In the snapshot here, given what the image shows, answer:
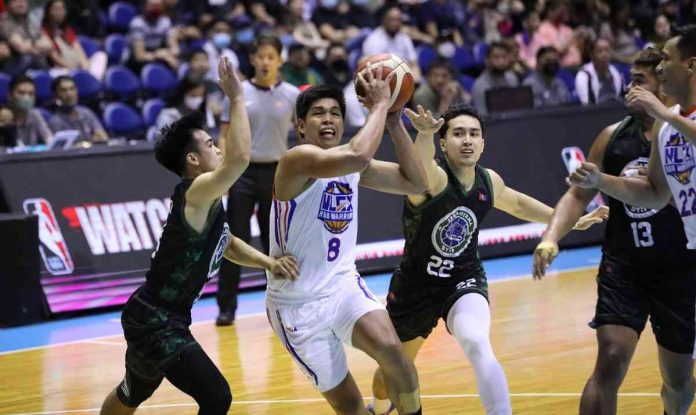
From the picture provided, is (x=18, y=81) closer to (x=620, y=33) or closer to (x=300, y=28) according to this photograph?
(x=300, y=28)

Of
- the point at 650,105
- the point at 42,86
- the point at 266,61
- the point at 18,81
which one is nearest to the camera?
the point at 650,105

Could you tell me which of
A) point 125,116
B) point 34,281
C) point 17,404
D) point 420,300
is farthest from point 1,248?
point 420,300

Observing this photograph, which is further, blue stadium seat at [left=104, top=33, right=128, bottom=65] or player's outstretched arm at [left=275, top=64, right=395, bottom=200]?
blue stadium seat at [left=104, top=33, right=128, bottom=65]

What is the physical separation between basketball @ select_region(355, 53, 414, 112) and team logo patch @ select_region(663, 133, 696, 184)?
1337 mm

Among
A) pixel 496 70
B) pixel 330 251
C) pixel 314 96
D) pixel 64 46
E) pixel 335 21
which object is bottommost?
pixel 496 70

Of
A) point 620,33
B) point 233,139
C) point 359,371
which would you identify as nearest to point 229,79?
point 233,139

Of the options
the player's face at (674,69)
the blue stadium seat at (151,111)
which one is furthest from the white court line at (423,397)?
the blue stadium seat at (151,111)

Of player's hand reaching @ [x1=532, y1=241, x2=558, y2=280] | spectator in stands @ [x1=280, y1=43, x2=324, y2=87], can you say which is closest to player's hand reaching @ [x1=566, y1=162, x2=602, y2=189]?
player's hand reaching @ [x1=532, y1=241, x2=558, y2=280]

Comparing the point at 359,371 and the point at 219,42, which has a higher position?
the point at 219,42

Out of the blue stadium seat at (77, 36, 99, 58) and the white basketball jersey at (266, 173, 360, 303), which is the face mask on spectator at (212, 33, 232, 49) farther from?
the white basketball jersey at (266, 173, 360, 303)

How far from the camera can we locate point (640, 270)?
614cm

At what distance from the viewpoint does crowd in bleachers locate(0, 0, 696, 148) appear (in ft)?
44.2

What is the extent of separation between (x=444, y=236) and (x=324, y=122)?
1138 mm

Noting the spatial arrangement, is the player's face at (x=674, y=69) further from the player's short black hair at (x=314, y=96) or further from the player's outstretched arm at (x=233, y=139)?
the player's outstretched arm at (x=233, y=139)
